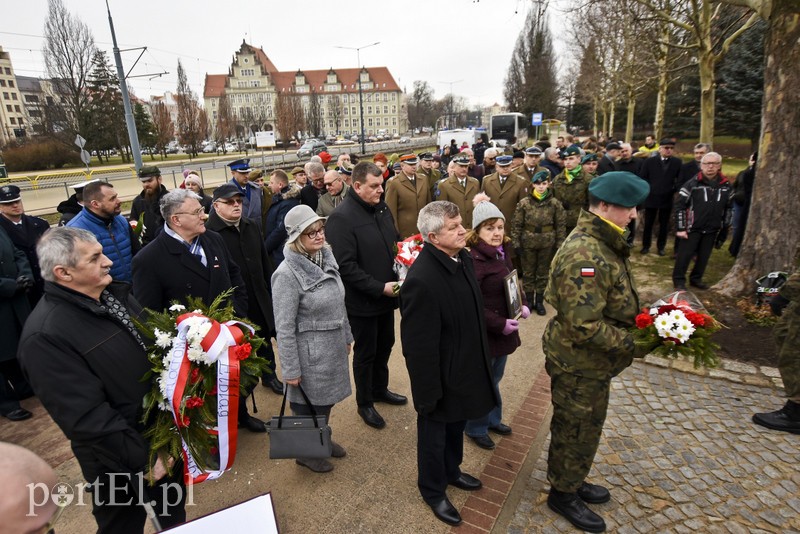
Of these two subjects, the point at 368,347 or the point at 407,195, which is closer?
the point at 368,347

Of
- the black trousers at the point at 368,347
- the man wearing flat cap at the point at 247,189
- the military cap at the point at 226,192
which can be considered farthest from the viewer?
the man wearing flat cap at the point at 247,189

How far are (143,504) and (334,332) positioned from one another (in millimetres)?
1640

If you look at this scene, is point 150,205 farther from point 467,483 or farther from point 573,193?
point 573,193

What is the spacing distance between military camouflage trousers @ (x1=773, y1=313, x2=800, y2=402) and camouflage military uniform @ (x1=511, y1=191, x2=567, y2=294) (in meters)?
3.00

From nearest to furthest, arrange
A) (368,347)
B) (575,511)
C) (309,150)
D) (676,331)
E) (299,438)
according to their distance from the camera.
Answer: (676,331) < (575,511) < (299,438) < (368,347) < (309,150)

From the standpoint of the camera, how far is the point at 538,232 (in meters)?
6.58

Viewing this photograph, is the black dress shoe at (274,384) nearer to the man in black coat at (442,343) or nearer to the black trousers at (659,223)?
the man in black coat at (442,343)

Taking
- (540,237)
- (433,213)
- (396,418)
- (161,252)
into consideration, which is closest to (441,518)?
(396,418)

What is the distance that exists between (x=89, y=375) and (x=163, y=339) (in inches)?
16.2

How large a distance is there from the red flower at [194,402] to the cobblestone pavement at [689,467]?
7.58 ft

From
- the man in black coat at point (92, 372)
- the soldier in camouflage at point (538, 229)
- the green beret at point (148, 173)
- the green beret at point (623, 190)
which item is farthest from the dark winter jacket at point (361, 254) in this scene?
the green beret at point (148, 173)

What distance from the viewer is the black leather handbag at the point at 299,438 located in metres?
3.21

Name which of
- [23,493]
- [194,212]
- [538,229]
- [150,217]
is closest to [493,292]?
[194,212]

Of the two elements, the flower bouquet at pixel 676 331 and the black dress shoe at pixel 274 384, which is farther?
the black dress shoe at pixel 274 384
